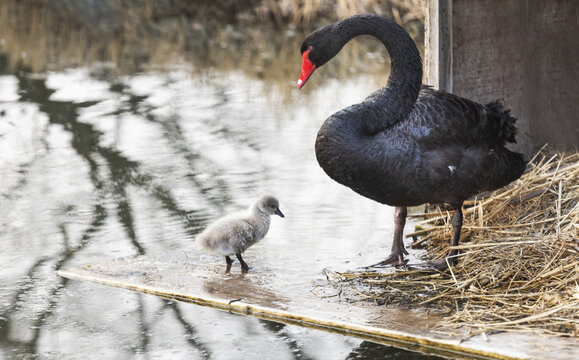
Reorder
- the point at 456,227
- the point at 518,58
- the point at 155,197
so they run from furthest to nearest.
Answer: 1. the point at 155,197
2. the point at 518,58
3. the point at 456,227

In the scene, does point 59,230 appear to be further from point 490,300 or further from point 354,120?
point 490,300

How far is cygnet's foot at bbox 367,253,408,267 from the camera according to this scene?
5.02 meters

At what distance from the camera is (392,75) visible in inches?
191

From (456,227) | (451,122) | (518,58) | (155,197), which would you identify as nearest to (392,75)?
(451,122)

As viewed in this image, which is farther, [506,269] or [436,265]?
[436,265]

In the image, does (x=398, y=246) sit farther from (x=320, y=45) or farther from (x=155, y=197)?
(x=155, y=197)

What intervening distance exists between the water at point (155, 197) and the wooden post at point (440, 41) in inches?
35.0

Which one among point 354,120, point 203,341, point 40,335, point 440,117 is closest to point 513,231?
point 440,117

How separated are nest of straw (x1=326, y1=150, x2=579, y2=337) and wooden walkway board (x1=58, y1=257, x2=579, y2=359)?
0.38 ft

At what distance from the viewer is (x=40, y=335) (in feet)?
13.8

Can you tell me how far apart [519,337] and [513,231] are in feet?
4.15

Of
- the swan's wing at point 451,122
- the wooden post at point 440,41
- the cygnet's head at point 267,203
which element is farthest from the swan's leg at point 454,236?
the wooden post at point 440,41

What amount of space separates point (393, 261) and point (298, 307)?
0.88 m

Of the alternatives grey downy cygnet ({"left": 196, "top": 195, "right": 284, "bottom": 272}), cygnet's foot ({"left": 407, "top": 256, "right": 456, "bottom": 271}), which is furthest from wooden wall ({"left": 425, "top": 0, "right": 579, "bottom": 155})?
grey downy cygnet ({"left": 196, "top": 195, "right": 284, "bottom": 272})
